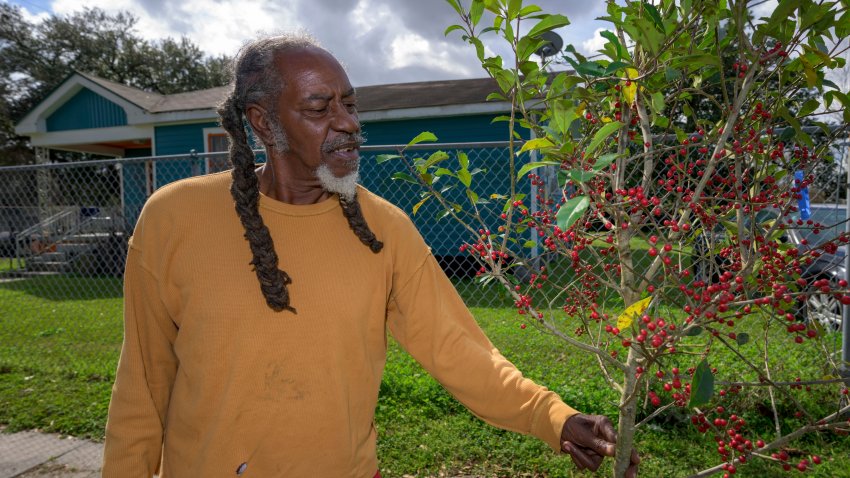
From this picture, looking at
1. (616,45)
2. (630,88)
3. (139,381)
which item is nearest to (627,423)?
(630,88)

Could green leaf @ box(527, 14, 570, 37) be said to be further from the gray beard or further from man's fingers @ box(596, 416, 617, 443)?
man's fingers @ box(596, 416, 617, 443)

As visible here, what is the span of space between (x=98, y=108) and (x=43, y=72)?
2188cm

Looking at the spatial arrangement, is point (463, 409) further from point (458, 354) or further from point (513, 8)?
point (513, 8)

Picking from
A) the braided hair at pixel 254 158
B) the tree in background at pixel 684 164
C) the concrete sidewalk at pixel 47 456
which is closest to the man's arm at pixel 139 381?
the braided hair at pixel 254 158

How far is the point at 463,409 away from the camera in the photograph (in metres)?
4.21

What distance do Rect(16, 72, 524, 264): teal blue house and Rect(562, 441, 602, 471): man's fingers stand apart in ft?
22.8

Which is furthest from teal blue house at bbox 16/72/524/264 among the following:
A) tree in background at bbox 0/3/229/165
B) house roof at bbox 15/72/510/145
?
tree in background at bbox 0/3/229/165

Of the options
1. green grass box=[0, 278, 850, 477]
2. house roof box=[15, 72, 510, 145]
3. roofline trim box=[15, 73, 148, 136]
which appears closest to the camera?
green grass box=[0, 278, 850, 477]

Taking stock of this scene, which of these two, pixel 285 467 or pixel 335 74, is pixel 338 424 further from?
pixel 335 74

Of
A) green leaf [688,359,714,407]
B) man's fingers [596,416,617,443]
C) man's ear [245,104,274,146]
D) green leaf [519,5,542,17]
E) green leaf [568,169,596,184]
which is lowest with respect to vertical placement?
man's fingers [596,416,617,443]

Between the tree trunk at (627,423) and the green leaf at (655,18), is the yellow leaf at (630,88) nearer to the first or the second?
the green leaf at (655,18)

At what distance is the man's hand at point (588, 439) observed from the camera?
1.49 m

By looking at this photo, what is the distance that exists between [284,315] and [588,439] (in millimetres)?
926

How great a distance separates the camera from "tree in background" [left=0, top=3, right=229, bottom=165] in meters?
31.6
